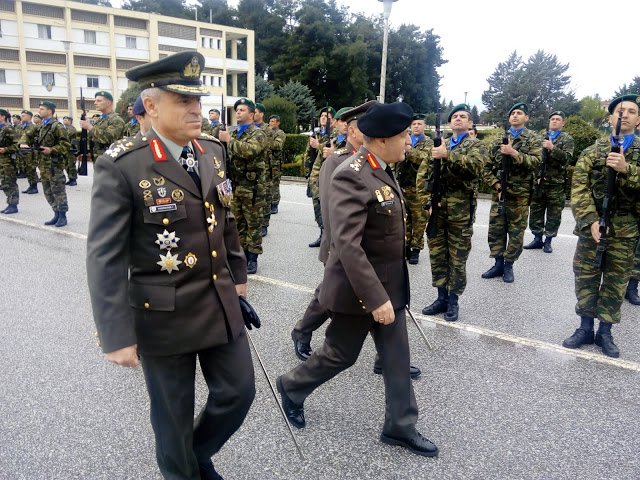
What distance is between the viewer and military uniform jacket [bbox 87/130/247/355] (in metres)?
1.96

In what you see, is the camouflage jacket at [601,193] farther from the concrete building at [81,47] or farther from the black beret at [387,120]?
the concrete building at [81,47]

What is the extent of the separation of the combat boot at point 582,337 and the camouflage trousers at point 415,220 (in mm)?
3123

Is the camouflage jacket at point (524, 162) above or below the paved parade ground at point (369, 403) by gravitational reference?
above

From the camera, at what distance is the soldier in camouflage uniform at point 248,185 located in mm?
6570

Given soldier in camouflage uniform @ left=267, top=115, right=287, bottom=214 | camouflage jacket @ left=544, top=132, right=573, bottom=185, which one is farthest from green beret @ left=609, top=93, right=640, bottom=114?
soldier in camouflage uniform @ left=267, top=115, right=287, bottom=214

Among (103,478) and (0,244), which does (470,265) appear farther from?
(0,244)

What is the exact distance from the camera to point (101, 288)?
76.6 inches

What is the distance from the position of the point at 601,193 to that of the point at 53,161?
8.84 metres

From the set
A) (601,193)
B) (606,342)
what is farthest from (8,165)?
(606,342)

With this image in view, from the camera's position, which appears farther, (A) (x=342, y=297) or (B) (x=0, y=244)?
(B) (x=0, y=244)

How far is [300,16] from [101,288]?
58.6 meters

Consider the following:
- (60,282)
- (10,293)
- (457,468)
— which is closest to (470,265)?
(457,468)

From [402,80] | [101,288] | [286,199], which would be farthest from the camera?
[402,80]

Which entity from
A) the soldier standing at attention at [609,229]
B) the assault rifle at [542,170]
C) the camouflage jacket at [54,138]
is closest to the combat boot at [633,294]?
the soldier standing at attention at [609,229]
